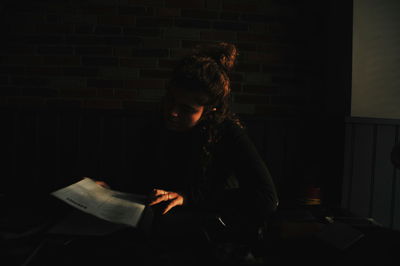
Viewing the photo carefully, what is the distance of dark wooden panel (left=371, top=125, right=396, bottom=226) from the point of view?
4.82 feet

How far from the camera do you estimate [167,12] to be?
1.66 meters

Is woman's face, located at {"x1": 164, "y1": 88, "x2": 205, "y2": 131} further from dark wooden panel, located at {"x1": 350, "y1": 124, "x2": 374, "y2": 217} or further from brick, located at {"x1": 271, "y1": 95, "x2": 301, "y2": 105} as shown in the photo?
dark wooden panel, located at {"x1": 350, "y1": 124, "x2": 374, "y2": 217}

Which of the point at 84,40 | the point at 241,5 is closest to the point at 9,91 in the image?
the point at 84,40

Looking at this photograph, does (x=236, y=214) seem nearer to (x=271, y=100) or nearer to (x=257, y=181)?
(x=257, y=181)

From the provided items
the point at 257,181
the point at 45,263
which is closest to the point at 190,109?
the point at 257,181

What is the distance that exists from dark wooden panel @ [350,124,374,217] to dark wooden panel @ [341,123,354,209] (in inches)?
0.8

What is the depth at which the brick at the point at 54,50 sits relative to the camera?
5.36 feet

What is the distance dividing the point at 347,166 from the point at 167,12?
1370 millimetres

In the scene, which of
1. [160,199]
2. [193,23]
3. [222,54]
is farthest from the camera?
[193,23]

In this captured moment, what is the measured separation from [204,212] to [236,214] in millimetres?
96

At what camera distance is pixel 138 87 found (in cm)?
168

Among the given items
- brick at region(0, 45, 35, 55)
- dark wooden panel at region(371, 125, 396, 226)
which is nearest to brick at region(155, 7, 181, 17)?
brick at region(0, 45, 35, 55)

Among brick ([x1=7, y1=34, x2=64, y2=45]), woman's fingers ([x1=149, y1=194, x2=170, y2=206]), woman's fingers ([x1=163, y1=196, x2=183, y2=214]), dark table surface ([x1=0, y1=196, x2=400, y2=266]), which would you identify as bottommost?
dark table surface ([x1=0, y1=196, x2=400, y2=266])

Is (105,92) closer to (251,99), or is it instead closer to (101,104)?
(101,104)
